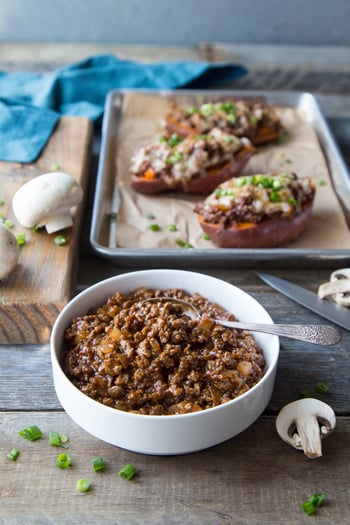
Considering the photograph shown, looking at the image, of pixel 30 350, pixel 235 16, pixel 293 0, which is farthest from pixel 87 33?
pixel 30 350

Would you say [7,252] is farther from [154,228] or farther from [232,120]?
[232,120]

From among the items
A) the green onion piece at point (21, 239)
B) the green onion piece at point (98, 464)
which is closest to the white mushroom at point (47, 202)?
the green onion piece at point (21, 239)

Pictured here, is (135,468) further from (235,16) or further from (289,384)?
(235,16)

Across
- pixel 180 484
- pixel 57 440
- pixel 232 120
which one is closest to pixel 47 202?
pixel 57 440

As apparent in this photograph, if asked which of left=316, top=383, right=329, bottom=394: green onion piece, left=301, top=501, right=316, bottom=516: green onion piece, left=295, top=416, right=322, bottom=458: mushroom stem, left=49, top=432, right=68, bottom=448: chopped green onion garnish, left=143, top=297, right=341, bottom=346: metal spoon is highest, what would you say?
left=143, top=297, right=341, bottom=346: metal spoon

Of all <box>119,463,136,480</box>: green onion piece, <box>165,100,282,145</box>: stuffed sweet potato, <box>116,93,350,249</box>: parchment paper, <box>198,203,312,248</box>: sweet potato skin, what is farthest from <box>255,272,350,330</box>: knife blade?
<box>165,100,282,145</box>: stuffed sweet potato

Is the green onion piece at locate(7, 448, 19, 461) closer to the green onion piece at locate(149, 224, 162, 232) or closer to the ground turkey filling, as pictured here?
the ground turkey filling

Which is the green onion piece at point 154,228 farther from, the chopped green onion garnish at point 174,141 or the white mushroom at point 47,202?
the chopped green onion garnish at point 174,141
